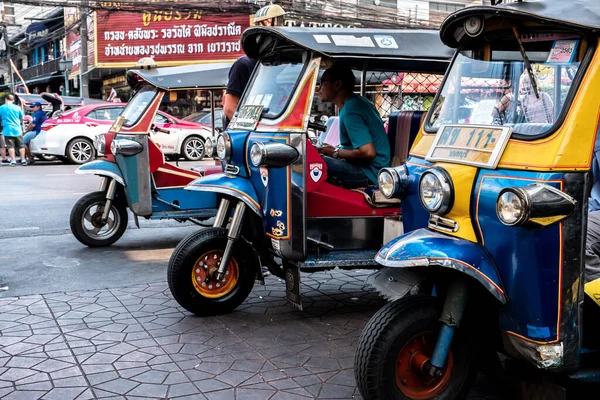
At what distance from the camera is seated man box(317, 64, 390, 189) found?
16.7 feet

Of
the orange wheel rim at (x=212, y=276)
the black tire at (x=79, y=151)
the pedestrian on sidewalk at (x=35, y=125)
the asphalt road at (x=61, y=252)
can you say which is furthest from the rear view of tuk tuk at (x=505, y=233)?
the pedestrian on sidewalk at (x=35, y=125)

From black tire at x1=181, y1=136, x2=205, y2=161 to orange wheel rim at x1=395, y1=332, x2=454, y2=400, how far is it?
14407mm

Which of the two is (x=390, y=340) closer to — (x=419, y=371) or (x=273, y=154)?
(x=419, y=371)

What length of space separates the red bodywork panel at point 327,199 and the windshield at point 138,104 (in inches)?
132

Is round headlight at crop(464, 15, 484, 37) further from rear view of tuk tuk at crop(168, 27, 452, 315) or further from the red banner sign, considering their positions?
the red banner sign

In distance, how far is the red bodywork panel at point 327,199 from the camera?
4.68m

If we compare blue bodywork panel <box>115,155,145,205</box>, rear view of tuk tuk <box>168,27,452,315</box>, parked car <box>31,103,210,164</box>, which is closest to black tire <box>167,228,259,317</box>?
rear view of tuk tuk <box>168,27,452,315</box>

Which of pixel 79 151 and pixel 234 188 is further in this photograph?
pixel 79 151

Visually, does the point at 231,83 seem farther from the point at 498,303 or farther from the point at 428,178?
the point at 498,303

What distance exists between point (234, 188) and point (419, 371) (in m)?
2.11

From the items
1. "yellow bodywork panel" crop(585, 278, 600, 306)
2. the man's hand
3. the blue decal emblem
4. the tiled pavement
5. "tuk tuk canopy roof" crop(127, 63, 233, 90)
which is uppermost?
"tuk tuk canopy roof" crop(127, 63, 233, 90)

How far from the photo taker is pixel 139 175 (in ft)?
23.6

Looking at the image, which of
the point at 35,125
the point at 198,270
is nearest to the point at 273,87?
the point at 198,270

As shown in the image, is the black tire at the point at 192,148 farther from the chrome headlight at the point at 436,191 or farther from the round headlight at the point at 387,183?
the chrome headlight at the point at 436,191
